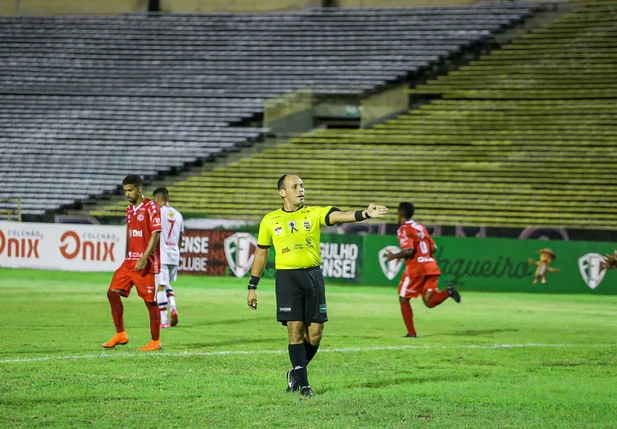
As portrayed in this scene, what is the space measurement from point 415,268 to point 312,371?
528cm

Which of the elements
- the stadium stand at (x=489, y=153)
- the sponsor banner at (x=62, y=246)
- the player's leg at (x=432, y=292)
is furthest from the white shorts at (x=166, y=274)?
the stadium stand at (x=489, y=153)

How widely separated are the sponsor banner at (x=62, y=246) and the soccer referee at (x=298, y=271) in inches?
816

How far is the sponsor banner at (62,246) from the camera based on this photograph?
2989cm

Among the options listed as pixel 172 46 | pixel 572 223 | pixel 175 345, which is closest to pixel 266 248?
pixel 175 345

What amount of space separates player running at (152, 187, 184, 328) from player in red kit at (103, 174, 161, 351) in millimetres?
3245

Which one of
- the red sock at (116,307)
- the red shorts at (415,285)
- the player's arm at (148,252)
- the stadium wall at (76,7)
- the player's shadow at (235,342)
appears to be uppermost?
the stadium wall at (76,7)

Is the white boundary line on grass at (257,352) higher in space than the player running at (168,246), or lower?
lower

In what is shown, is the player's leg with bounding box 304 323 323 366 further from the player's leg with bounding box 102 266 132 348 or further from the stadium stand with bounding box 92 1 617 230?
the stadium stand with bounding box 92 1 617 230

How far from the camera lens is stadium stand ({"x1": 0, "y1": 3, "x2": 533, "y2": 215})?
39625mm

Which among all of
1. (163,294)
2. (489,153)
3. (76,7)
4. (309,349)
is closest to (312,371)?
(309,349)

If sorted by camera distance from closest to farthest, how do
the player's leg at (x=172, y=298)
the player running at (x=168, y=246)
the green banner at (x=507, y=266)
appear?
the player running at (x=168, y=246), the player's leg at (x=172, y=298), the green banner at (x=507, y=266)

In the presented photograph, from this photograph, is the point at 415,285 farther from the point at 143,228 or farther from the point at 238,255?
the point at 238,255

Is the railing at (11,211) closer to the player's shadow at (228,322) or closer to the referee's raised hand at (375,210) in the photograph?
the player's shadow at (228,322)

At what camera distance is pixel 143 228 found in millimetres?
12688
